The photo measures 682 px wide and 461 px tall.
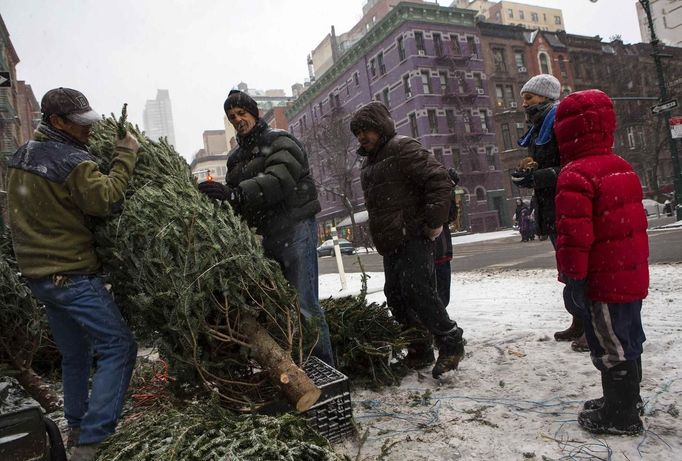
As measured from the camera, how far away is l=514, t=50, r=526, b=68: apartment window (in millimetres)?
41438

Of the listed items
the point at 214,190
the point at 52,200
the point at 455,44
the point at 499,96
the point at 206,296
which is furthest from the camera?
the point at 499,96

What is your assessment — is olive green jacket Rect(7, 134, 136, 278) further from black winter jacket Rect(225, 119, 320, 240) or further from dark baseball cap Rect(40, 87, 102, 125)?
black winter jacket Rect(225, 119, 320, 240)

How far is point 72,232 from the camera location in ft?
8.04

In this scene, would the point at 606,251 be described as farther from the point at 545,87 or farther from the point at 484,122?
the point at 484,122

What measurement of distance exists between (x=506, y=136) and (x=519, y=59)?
7741 mm

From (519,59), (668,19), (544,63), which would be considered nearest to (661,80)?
(668,19)

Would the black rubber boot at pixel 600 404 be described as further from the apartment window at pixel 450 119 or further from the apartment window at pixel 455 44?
the apartment window at pixel 455 44

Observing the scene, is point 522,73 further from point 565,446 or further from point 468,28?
point 565,446

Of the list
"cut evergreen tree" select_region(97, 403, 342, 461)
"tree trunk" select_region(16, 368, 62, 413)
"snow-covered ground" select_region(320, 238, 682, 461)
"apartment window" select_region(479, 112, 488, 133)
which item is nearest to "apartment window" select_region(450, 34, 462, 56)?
"apartment window" select_region(479, 112, 488, 133)

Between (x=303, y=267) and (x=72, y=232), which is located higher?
(x=72, y=232)

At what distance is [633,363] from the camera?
7.38 feet

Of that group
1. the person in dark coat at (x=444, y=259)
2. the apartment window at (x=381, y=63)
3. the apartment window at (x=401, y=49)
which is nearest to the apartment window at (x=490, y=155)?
the apartment window at (x=401, y=49)

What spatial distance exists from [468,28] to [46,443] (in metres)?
43.2

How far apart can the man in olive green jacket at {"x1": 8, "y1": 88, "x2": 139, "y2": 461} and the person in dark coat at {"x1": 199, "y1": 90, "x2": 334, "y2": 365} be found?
2.78 ft
